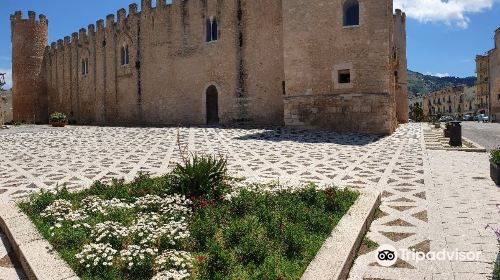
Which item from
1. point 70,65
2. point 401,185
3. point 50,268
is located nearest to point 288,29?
point 401,185

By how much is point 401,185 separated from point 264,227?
387 cm

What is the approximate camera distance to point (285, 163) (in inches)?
381

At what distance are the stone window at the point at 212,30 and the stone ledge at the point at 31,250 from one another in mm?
18549

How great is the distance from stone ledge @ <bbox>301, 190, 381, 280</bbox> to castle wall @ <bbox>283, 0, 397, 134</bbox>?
11395 mm

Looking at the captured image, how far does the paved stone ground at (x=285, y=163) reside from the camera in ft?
16.1

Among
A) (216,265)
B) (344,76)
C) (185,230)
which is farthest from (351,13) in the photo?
(216,265)

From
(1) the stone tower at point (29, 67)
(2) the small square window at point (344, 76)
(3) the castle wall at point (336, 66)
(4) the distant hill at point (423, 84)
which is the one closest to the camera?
(3) the castle wall at point (336, 66)

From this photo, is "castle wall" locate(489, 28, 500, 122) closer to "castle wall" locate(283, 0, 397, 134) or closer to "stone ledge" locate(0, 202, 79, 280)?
"castle wall" locate(283, 0, 397, 134)

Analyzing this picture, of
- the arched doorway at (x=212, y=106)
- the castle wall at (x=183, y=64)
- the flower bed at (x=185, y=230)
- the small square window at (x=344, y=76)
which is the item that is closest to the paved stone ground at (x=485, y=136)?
the small square window at (x=344, y=76)

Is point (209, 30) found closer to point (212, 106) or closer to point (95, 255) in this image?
point (212, 106)

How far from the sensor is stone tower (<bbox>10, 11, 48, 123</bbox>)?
1356 inches

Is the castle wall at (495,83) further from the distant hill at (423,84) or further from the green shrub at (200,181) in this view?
the distant hill at (423,84)

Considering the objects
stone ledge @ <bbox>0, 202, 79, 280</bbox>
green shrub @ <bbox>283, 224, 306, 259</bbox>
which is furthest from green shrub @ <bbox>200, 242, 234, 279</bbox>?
stone ledge @ <bbox>0, 202, 79, 280</bbox>

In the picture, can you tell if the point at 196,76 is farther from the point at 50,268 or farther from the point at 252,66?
the point at 50,268
